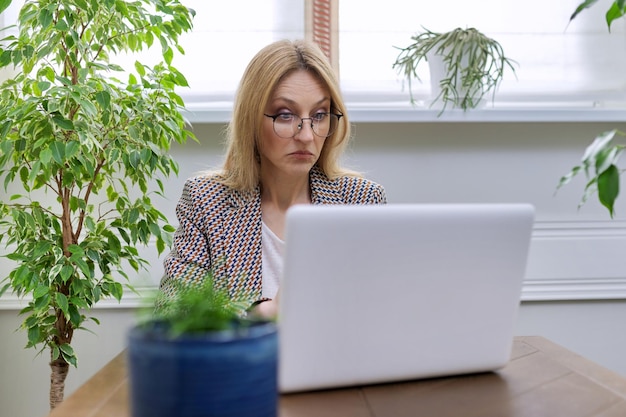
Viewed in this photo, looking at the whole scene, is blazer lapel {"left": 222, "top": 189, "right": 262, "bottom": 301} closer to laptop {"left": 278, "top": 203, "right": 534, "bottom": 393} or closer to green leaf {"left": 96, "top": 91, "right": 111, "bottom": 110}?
green leaf {"left": 96, "top": 91, "right": 111, "bottom": 110}

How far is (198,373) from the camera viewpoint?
59cm

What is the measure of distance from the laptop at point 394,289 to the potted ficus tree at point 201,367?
323 mm

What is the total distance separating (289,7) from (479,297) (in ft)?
5.42

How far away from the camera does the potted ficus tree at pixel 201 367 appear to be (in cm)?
59

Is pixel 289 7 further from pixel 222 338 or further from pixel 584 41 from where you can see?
pixel 222 338

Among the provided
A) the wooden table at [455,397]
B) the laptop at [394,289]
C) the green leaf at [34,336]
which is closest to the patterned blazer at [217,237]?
the green leaf at [34,336]

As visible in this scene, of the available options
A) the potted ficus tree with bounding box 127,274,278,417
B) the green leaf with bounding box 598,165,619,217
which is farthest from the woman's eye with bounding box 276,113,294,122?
the potted ficus tree with bounding box 127,274,278,417

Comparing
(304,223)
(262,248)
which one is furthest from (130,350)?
(262,248)

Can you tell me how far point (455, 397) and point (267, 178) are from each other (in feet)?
3.41

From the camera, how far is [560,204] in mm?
2564

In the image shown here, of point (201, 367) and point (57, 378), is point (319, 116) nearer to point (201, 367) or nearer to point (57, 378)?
point (57, 378)

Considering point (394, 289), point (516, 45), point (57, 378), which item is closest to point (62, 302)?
point (57, 378)

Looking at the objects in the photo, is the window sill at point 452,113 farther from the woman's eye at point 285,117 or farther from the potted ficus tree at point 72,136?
the woman's eye at point 285,117

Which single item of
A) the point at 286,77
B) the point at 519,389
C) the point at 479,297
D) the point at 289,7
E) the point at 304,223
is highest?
the point at 289,7
